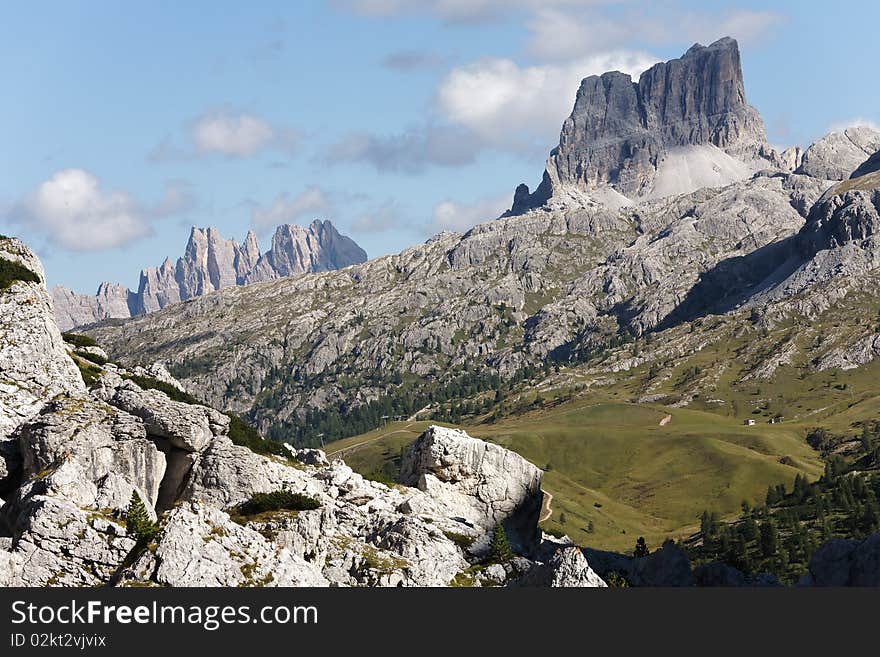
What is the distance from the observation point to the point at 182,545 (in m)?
64.9

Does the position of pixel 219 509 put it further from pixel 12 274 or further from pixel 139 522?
pixel 12 274

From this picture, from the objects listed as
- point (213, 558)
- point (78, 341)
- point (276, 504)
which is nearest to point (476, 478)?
point (276, 504)

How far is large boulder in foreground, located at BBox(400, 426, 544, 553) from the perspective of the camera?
122312 millimetres

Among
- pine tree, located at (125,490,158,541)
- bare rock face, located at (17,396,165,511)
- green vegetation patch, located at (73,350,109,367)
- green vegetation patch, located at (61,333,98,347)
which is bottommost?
pine tree, located at (125,490,158,541)

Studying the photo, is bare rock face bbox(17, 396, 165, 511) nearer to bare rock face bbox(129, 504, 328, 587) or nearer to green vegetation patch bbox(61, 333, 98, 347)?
bare rock face bbox(129, 504, 328, 587)

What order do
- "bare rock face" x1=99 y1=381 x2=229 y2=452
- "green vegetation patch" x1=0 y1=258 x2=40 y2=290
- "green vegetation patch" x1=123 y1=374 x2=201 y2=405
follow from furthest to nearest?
"green vegetation patch" x1=123 y1=374 x2=201 y2=405
"green vegetation patch" x1=0 y1=258 x2=40 y2=290
"bare rock face" x1=99 y1=381 x2=229 y2=452

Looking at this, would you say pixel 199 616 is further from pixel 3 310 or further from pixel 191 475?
pixel 3 310

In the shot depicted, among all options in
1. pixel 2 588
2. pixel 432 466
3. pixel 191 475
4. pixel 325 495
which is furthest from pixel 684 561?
pixel 2 588

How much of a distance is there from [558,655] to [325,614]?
13.9 metres

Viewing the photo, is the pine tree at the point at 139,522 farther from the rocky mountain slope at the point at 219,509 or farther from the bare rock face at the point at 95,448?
the bare rock face at the point at 95,448

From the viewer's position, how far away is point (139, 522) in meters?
71.9

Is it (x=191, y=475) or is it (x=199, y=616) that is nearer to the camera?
(x=199, y=616)

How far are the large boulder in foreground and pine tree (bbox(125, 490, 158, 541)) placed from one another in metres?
50.7

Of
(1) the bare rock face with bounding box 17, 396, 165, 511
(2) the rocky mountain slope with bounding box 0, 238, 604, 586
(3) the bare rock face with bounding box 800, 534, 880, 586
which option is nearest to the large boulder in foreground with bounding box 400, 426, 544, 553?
(2) the rocky mountain slope with bounding box 0, 238, 604, 586
